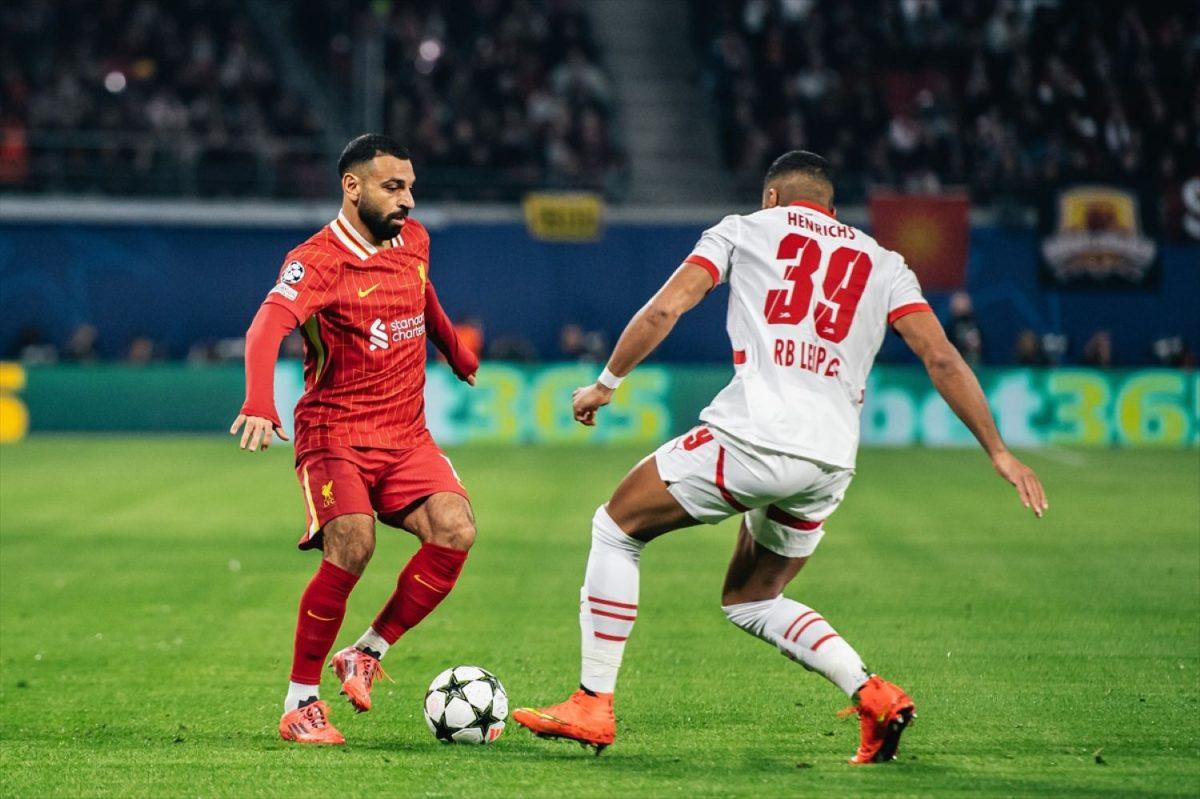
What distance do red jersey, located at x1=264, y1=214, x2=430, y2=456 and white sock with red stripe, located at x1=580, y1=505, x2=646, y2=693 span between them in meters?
1.23

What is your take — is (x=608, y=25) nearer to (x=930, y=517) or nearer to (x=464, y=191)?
(x=464, y=191)

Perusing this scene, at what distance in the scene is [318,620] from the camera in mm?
6262

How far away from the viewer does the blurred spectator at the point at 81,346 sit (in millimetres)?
28328

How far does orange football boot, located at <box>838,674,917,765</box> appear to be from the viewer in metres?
5.55

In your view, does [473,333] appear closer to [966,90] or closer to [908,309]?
[966,90]

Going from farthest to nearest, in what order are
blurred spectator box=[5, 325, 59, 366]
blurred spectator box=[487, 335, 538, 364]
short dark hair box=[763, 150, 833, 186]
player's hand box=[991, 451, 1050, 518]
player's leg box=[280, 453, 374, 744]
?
blurred spectator box=[5, 325, 59, 366]
blurred spectator box=[487, 335, 538, 364]
player's leg box=[280, 453, 374, 744]
short dark hair box=[763, 150, 833, 186]
player's hand box=[991, 451, 1050, 518]

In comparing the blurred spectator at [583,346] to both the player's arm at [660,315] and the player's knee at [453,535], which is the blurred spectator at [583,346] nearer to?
the player's knee at [453,535]

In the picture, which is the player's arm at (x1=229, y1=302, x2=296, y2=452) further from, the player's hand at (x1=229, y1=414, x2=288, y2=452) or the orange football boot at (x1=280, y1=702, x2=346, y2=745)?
the orange football boot at (x1=280, y1=702, x2=346, y2=745)

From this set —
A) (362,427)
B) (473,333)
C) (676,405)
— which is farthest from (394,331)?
(473,333)

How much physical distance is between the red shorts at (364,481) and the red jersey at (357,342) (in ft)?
0.17

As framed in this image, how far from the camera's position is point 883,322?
574cm

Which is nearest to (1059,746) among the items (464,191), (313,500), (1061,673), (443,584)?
(1061,673)

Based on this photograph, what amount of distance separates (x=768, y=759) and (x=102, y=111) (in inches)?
1014

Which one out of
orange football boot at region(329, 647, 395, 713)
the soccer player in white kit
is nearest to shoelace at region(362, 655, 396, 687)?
orange football boot at region(329, 647, 395, 713)
